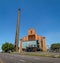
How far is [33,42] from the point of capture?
112 metres

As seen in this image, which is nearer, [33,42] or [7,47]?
[33,42]

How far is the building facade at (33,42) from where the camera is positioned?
112 metres

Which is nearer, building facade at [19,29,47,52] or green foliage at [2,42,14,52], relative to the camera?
building facade at [19,29,47,52]

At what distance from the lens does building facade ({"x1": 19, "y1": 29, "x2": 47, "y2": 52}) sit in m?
112

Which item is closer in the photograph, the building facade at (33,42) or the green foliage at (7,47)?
the building facade at (33,42)

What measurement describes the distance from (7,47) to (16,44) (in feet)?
→ 140

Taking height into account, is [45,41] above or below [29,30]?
below

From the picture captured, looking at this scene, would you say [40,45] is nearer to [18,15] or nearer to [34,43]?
[34,43]

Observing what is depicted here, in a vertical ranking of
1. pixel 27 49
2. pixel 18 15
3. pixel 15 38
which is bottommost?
pixel 27 49

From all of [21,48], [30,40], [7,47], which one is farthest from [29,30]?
[7,47]

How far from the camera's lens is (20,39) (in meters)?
120

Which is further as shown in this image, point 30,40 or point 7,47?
point 7,47

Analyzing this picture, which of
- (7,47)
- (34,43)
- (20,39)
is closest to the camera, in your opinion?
(34,43)

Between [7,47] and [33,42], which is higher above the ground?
[33,42]
